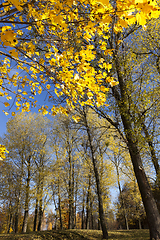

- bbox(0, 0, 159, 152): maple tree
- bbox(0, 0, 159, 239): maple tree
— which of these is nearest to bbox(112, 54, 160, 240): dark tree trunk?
bbox(0, 0, 159, 239): maple tree

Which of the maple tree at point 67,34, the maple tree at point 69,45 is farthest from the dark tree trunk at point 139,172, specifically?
the maple tree at point 67,34

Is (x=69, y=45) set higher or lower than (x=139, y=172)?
higher

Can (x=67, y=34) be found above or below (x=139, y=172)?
above

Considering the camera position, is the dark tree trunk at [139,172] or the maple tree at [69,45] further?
the dark tree trunk at [139,172]

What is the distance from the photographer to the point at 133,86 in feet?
19.1

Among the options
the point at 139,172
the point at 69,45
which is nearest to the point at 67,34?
the point at 69,45

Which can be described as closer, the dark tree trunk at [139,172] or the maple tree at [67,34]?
the maple tree at [67,34]

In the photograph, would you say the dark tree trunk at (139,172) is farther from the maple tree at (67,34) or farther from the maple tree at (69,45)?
the maple tree at (67,34)

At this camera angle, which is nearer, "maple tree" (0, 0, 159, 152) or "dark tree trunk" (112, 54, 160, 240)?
"maple tree" (0, 0, 159, 152)

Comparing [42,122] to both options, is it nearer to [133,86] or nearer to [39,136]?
[39,136]

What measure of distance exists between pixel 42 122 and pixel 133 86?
10.6 m

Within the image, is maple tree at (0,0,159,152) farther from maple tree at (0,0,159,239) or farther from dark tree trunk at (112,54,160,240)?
dark tree trunk at (112,54,160,240)

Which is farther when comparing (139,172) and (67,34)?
(139,172)

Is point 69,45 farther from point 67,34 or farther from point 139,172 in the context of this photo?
point 139,172
